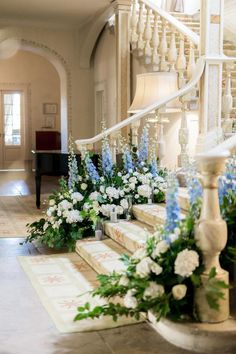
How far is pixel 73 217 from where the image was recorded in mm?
4852

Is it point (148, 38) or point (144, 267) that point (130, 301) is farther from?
point (148, 38)

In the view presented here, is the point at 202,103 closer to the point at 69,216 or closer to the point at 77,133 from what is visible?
the point at 69,216

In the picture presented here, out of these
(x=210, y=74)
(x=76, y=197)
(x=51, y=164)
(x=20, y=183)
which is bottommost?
(x=20, y=183)

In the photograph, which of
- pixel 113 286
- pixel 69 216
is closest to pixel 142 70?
pixel 69 216

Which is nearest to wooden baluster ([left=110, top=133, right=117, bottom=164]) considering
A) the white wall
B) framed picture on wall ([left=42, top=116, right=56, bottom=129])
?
the white wall

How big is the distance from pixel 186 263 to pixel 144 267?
0.79 feet

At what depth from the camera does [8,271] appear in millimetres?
4277

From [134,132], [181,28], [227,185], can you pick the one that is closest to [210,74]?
[134,132]

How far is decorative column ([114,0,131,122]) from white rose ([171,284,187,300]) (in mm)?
5700

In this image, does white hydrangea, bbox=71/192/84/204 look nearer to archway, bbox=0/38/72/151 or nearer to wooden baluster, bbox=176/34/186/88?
wooden baluster, bbox=176/34/186/88

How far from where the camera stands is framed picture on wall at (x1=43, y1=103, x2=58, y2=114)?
49.8 ft

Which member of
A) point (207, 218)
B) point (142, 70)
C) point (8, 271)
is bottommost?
point (8, 271)

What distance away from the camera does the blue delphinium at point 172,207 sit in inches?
112

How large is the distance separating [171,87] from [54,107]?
1010cm
